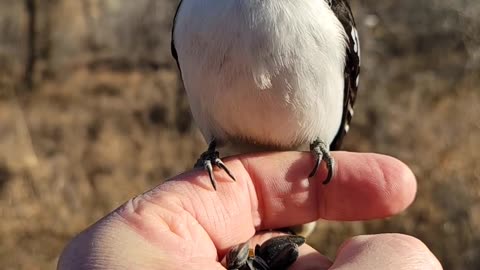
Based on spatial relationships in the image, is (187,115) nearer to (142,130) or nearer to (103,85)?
(142,130)

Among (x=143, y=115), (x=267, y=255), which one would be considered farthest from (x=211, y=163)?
(x=143, y=115)

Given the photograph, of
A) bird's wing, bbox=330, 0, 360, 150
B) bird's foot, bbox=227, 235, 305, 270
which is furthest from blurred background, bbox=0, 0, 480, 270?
bird's foot, bbox=227, 235, 305, 270

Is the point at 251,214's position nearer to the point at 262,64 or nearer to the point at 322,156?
the point at 322,156

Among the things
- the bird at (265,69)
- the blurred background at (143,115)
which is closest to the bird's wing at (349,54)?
the bird at (265,69)

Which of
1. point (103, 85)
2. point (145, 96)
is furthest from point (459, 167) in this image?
point (103, 85)

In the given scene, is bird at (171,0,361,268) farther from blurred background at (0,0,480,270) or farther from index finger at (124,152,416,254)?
blurred background at (0,0,480,270)

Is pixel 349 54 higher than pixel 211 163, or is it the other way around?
pixel 349 54
